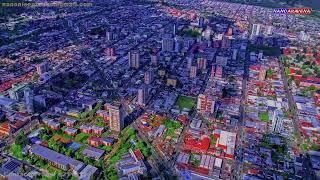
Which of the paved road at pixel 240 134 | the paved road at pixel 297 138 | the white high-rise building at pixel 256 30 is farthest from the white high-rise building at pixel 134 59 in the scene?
the white high-rise building at pixel 256 30

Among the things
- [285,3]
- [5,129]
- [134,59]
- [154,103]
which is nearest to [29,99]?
[5,129]

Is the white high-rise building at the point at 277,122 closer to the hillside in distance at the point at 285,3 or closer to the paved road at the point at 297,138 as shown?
the paved road at the point at 297,138

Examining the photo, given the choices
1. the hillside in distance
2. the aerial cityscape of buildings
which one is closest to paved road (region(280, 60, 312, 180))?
the aerial cityscape of buildings

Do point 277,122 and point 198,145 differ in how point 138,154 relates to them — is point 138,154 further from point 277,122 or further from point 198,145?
point 277,122

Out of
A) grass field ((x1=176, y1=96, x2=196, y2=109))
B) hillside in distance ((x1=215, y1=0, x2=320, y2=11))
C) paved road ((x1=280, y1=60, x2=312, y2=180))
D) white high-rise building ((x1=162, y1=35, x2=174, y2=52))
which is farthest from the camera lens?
hillside in distance ((x1=215, y1=0, x2=320, y2=11))

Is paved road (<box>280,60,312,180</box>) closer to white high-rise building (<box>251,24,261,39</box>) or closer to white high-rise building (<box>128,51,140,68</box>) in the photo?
white high-rise building (<box>128,51,140,68</box>)

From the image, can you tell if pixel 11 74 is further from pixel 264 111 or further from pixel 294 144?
pixel 294 144

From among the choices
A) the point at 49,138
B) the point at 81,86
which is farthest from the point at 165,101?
the point at 49,138
